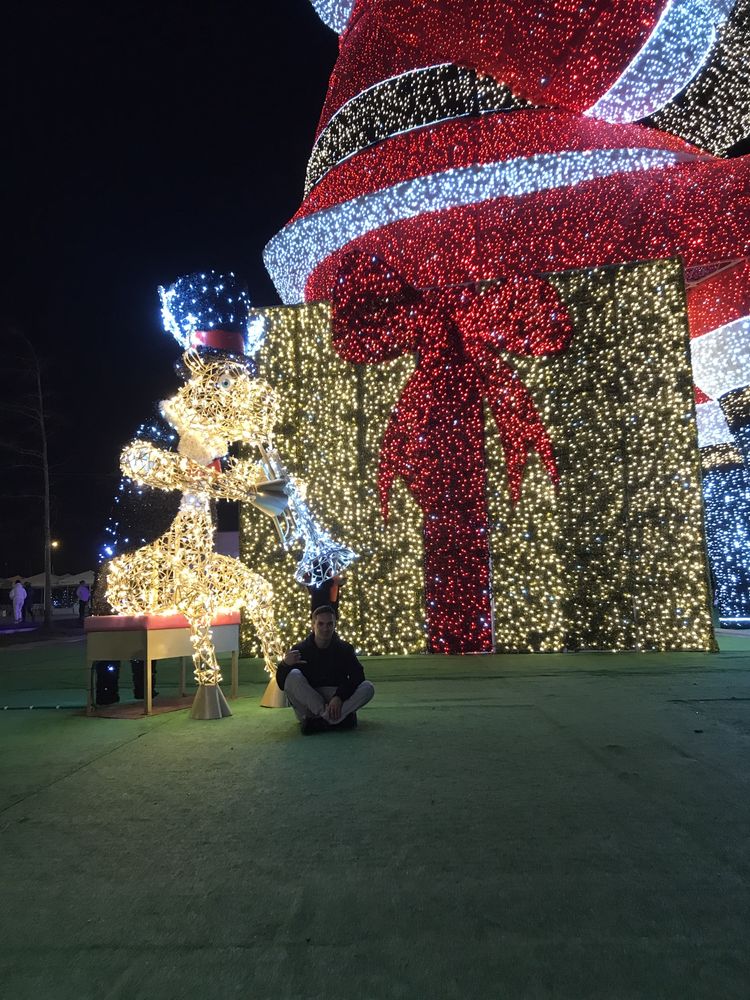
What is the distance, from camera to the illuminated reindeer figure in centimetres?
483

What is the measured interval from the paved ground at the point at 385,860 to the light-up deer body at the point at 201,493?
95 centimetres

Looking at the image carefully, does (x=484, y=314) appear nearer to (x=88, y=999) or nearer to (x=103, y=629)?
(x=103, y=629)

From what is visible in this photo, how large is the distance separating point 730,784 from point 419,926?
173cm

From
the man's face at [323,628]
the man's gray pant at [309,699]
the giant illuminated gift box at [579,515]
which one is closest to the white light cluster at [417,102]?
the giant illuminated gift box at [579,515]

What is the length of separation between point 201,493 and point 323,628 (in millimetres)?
1482

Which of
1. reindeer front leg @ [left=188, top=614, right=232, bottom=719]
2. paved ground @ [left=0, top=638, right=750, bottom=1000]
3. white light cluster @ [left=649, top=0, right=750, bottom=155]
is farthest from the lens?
white light cluster @ [left=649, top=0, right=750, bottom=155]

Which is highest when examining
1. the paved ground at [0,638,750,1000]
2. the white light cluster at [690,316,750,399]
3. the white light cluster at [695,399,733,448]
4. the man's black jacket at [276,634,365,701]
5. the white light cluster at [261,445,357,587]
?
the white light cluster at [690,316,750,399]

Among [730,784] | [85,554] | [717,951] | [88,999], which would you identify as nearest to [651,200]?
[730,784]

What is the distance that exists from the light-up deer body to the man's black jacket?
863 mm

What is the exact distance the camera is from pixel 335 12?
8.76 metres

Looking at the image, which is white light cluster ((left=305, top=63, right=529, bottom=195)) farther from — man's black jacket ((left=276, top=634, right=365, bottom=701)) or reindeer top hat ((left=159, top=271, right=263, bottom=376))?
man's black jacket ((left=276, top=634, right=365, bottom=701))

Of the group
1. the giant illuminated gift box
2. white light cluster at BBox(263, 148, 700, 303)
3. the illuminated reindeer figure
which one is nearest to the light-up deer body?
the illuminated reindeer figure

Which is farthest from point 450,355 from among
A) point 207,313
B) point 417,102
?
point 207,313

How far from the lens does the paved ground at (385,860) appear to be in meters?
1.54
